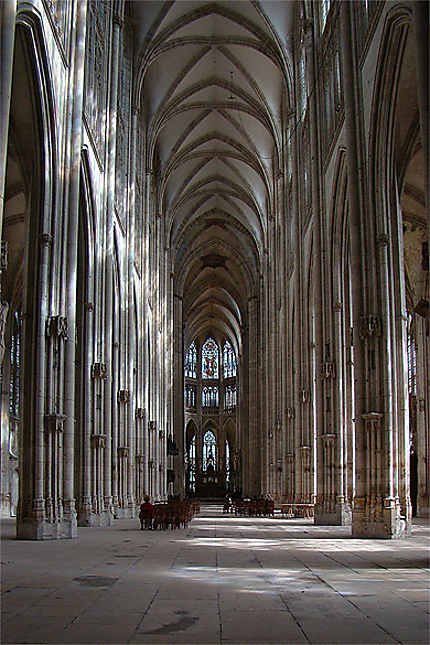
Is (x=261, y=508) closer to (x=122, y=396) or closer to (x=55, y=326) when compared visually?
(x=122, y=396)

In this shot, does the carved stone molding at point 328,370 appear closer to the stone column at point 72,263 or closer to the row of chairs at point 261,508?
the stone column at point 72,263

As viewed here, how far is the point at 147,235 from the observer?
50.0 m

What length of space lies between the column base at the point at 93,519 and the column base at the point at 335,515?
818cm

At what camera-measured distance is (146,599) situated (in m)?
9.92

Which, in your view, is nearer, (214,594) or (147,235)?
(214,594)

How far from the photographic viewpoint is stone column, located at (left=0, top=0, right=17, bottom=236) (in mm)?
14039

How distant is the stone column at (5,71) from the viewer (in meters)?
14.0

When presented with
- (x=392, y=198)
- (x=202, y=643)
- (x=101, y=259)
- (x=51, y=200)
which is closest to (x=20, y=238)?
(x=101, y=259)

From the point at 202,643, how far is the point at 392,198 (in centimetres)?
1870

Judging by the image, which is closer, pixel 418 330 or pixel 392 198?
pixel 392 198

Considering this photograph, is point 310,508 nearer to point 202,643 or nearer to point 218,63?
point 218,63

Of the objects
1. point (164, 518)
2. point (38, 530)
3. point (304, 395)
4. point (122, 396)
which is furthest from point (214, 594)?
point (304, 395)

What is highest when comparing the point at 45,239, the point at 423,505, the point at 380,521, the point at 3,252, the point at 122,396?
the point at 45,239

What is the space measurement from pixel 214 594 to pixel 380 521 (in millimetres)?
12572
